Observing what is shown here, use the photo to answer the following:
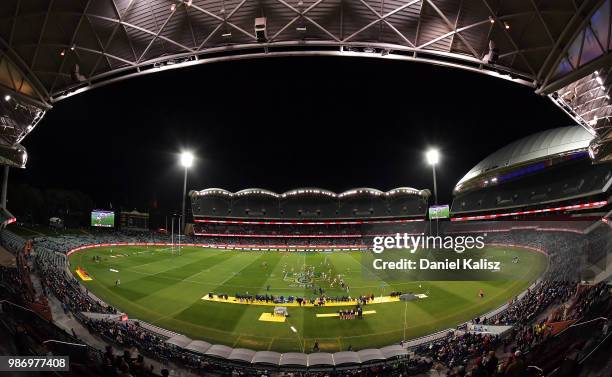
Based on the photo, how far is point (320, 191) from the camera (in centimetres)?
9488

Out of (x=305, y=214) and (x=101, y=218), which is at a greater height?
(x=305, y=214)

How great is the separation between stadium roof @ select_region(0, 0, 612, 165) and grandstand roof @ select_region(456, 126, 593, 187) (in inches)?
1643

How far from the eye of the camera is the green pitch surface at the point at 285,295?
21.0 m

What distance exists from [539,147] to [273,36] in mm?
57660

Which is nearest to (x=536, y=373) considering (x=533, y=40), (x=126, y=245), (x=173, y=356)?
(x=533, y=40)

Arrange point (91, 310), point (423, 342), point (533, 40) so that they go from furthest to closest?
point (91, 310) < point (423, 342) < point (533, 40)

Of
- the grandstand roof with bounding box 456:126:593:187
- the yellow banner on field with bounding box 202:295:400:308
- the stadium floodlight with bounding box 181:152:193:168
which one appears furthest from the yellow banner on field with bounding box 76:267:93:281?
the grandstand roof with bounding box 456:126:593:187

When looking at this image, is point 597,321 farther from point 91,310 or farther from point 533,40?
point 91,310

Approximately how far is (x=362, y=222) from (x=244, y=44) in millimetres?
A: 84429

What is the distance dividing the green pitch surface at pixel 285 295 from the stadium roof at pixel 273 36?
16.9m

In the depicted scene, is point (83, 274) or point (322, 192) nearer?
point (83, 274)

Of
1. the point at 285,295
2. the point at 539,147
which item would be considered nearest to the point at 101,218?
the point at 285,295

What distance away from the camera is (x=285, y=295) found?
31.4 meters

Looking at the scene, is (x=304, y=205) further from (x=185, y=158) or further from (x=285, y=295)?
(x=285, y=295)
